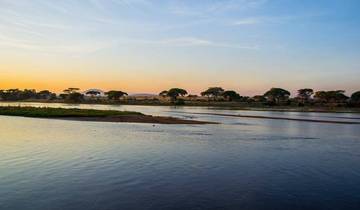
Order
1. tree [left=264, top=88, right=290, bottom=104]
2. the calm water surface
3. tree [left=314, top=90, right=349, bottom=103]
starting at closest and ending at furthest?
the calm water surface < tree [left=314, top=90, right=349, bottom=103] < tree [left=264, top=88, right=290, bottom=104]

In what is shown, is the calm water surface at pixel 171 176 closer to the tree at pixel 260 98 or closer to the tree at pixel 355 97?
the tree at pixel 355 97

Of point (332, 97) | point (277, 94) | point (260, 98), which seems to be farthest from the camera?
point (260, 98)

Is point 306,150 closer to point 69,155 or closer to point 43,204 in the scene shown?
point 69,155

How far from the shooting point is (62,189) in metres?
12.9

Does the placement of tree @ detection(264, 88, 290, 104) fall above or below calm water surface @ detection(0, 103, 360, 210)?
above

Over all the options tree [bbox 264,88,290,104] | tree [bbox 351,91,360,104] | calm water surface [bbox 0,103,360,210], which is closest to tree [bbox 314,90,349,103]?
tree [bbox 351,91,360,104]

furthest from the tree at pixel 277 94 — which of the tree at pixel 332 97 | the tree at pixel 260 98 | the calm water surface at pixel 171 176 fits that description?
the calm water surface at pixel 171 176

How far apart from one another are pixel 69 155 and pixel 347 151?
1777cm

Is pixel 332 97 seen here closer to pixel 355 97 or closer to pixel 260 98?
pixel 355 97

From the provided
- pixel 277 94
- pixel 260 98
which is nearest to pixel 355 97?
pixel 277 94

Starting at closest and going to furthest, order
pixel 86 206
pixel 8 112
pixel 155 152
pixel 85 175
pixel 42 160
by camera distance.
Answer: pixel 86 206
pixel 85 175
pixel 42 160
pixel 155 152
pixel 8 112

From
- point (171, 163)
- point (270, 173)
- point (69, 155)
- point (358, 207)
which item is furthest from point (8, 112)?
point (358, 207)

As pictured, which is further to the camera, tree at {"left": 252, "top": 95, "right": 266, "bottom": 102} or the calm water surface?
tree at {"left": 252, "top": 95, "right": 266, "bottom": 102}

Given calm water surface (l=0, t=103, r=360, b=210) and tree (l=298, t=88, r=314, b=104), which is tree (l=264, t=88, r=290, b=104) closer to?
tree (l=298, t=88, r=314, b=104)
